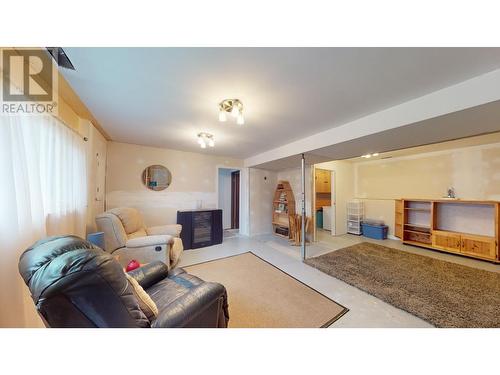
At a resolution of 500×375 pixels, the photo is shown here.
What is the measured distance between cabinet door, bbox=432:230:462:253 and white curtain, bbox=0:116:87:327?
599 cm

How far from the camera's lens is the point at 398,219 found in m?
4.10

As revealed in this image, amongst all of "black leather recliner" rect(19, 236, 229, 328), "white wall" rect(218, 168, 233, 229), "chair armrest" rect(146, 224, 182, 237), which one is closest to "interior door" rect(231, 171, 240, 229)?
"white wall" rect(218, 168, 233, 229)

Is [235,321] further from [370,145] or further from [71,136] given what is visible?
[370,145]

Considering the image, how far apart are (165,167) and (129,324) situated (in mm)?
3343

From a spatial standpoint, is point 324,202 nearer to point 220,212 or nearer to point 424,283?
point 424,283

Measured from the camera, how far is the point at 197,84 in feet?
4.64

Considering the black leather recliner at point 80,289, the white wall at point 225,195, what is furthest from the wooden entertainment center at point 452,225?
the black leather recliner at point 80,289

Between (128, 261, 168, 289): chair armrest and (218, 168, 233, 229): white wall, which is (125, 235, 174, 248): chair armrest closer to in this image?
(128, 261, 168, 289): chair armrest

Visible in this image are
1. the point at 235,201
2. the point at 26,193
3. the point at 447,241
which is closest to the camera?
the point at 26,193

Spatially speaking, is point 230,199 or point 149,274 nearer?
point 149,274

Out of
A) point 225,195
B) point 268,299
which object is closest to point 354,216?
point 225,195

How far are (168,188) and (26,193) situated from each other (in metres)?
2.57

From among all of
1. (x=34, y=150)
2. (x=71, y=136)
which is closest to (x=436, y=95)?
(x=34, y=150)
